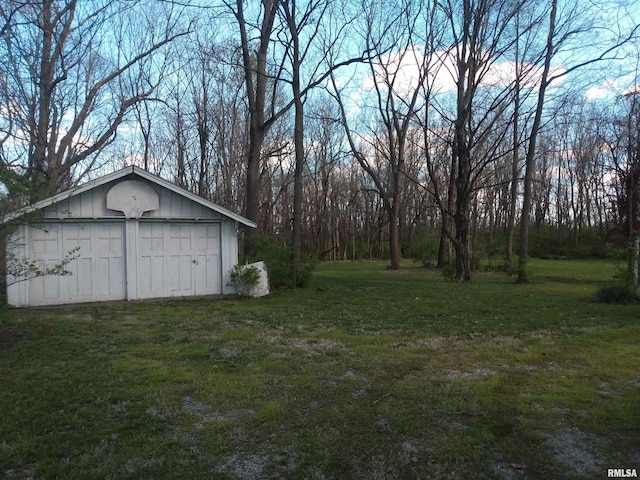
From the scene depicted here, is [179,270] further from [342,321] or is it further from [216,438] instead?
[216,438]

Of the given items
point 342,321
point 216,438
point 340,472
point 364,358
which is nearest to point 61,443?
point 216,438

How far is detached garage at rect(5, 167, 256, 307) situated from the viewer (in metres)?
11.2

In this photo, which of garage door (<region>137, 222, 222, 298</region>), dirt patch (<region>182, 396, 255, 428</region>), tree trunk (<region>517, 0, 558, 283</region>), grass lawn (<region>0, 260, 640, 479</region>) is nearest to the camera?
grass lawn (<region>0, 260, 640, 479</region>)

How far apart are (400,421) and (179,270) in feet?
31.8

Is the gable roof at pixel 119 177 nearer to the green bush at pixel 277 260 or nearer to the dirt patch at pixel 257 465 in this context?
the green bush at pixel 277 260

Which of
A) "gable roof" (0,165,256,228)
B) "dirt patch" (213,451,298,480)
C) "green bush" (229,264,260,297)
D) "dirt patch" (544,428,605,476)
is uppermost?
"gable roof" (0,165,256,228)

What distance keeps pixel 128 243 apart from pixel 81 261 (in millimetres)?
1119

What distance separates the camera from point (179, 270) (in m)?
12.7

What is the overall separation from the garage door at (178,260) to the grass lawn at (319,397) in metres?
3.01

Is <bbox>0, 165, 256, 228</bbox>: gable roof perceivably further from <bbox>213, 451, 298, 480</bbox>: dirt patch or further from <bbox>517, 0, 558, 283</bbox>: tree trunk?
<bbox>517, 0, 558, 283</bbox>: tree trunk

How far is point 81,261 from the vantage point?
11555 mm

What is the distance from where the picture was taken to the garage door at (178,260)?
40.2 ft

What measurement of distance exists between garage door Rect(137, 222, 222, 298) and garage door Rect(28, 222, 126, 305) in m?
0.57
